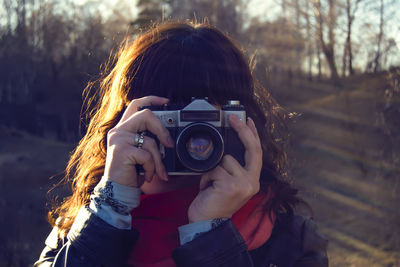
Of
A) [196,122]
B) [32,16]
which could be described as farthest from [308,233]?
[32,16]

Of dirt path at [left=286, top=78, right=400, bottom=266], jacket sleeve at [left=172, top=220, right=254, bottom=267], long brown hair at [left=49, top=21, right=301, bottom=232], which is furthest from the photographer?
dirt path at [left=286, top=78, right=400, bottom=266]

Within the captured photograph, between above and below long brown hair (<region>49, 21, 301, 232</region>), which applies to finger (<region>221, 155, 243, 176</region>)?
below

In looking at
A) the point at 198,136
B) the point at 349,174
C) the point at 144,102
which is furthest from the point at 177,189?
the point at 349,174

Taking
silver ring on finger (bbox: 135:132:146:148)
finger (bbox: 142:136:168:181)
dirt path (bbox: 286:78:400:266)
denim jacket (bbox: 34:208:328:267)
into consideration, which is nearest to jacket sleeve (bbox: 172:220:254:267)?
denim jacket (bbox: 34:208:328:267)

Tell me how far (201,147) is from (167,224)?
1.01 ft

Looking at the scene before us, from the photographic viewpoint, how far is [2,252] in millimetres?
6891

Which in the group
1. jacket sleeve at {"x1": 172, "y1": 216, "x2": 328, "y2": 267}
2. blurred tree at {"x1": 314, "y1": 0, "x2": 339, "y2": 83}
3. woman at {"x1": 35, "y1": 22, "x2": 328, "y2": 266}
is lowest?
jacket sleeve at {"x1": 172, "y1": 216, "x2": 328, "y2": 267}

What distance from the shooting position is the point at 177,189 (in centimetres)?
142

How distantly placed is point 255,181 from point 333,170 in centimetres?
978

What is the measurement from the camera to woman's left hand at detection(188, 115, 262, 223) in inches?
48.4

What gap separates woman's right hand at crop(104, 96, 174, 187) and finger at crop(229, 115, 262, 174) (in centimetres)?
22

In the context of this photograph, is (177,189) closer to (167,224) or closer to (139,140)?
(167,224)

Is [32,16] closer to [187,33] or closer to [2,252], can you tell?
[2,252]

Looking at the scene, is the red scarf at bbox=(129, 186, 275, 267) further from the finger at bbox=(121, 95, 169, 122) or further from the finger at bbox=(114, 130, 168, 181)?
the finger at bbox=(121, 95, 169, 122)
